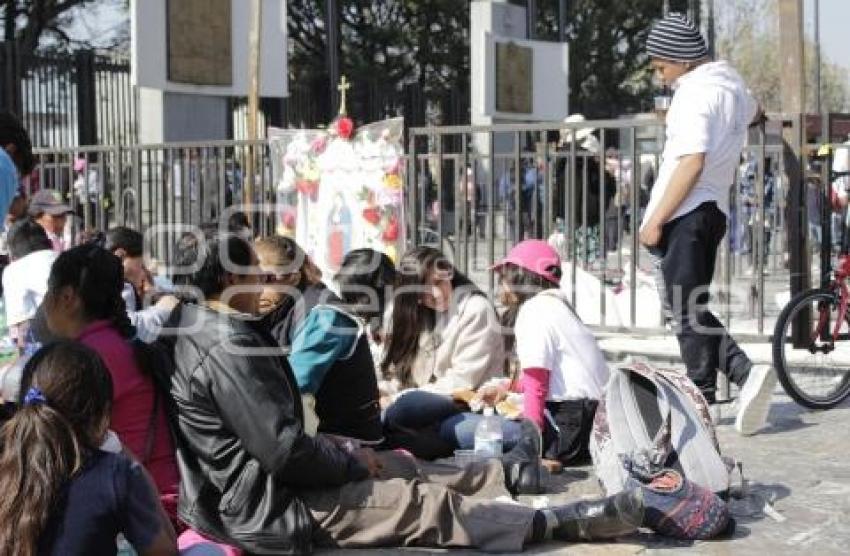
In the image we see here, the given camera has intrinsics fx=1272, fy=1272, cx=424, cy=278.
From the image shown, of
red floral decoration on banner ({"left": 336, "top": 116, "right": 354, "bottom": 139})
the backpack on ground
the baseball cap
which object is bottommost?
the backpack on ground

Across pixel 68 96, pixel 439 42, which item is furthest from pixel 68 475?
pixel 439 42

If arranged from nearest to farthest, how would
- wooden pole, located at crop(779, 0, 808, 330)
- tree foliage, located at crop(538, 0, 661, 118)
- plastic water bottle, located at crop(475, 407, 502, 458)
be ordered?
plastic water bottle, located at crop(475, 407, 502, 458)
wooden pole, located at crop(779, 0, 808, 330)
tree foliage, located at crop(538, 0, 661, 118)

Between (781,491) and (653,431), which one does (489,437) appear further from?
(781,491)

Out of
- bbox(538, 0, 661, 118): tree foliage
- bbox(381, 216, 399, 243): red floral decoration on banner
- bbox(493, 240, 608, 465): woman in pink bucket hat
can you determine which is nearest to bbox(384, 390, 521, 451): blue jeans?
bbox(493, 240, 608, 465): woman in pink bucket hat

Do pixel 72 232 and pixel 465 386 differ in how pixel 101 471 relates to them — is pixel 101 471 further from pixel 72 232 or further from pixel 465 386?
pixel 72 232

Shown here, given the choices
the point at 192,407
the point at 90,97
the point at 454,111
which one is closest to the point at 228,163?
the point at 192,407

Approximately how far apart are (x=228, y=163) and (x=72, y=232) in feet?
5.05

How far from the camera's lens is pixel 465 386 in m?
6.40

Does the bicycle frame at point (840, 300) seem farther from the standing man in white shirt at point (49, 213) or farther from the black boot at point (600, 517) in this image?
the standing man in white shirt at point (49, 213)

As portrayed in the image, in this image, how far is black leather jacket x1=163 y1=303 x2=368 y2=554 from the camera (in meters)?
4.20

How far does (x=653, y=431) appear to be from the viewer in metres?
5.16

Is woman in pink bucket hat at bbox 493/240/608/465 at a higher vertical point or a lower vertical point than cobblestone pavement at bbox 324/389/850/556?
higher

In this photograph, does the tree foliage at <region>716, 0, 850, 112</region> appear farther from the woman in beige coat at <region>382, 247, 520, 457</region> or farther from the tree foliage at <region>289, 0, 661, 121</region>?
the woman in beige coat at <region>382, 247, 520, 457</region>

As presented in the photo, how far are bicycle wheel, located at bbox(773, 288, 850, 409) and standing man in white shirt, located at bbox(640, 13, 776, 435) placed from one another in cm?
76
